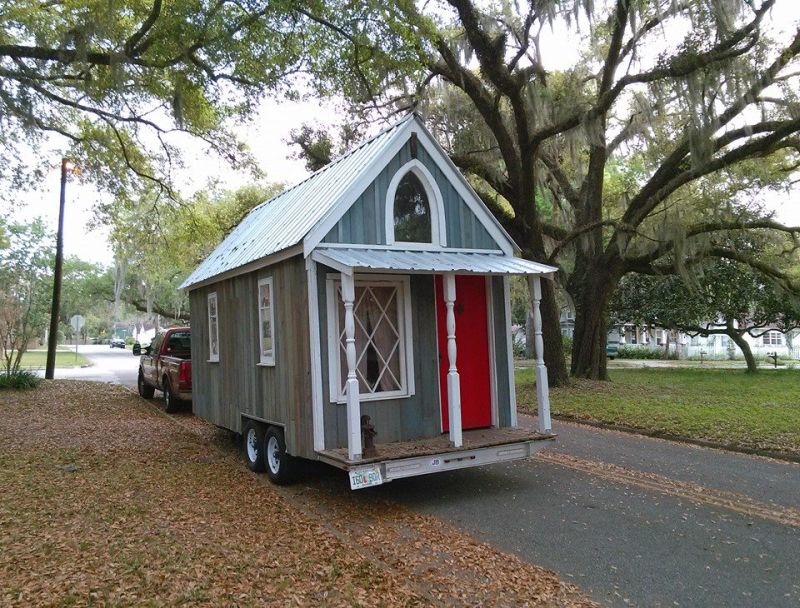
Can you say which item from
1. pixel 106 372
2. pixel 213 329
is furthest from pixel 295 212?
pixel 106 372

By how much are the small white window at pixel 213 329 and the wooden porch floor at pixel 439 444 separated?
4082mm

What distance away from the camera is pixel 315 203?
7.70m

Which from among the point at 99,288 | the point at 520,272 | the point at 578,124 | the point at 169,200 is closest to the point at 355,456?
the point at 520,272

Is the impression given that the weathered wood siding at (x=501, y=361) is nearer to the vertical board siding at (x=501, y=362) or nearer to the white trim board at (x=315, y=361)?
the vertical board siding at (x=501, y=362)

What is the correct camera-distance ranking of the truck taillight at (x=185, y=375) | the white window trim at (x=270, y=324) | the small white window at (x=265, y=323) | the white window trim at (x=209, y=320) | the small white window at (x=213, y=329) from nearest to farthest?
the white window trim at (x=270, y=324) → the small white window at (x=265, y=323) → the white window trim at (x=209, y=320) → the small white window at (x=213, y=329) → the truck taillight at (x=185, y=375)

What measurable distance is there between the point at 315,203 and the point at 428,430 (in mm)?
3145

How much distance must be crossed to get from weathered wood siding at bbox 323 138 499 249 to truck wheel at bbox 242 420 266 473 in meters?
2.85

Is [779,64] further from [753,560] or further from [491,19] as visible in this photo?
[753,560]

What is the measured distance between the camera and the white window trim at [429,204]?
745 cm

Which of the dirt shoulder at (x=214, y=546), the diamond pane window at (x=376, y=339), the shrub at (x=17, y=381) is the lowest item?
the dirt shoulder at (x=214, y=546)

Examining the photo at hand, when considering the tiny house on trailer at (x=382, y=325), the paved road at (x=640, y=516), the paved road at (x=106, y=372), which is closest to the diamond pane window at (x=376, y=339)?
the tiny house on trailer at (x=382, y=325)

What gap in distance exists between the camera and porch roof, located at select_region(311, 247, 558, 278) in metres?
6.44

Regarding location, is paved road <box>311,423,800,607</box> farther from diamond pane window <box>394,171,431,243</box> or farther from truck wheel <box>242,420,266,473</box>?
diamond pane window <box>394,171,431,243</box>

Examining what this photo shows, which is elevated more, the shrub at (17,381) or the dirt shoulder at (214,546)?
the shrub at (17,381)
